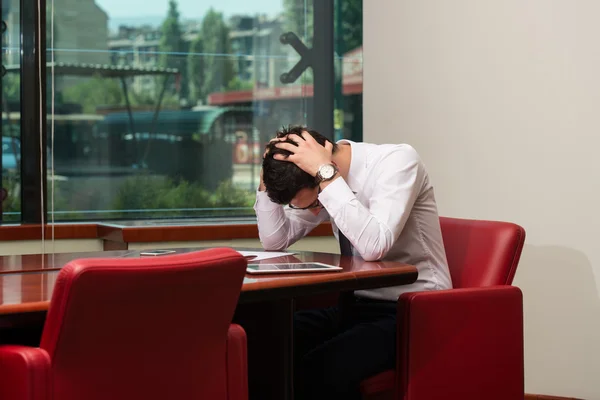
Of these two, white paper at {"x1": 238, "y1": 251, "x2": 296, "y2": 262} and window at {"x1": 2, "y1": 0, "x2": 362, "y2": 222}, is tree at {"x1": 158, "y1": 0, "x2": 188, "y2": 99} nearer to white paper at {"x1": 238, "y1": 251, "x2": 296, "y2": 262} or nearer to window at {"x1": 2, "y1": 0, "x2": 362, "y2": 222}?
window at {"x1": 2, "y1": 0, "x2": 362, "y2": 222}

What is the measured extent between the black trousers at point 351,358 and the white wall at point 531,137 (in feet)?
3.60

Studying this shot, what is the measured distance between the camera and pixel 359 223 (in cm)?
235

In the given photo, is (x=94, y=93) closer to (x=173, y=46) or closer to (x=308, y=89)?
(x=173, y=46)

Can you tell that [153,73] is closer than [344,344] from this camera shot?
No

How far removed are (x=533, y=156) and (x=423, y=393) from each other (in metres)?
1.45

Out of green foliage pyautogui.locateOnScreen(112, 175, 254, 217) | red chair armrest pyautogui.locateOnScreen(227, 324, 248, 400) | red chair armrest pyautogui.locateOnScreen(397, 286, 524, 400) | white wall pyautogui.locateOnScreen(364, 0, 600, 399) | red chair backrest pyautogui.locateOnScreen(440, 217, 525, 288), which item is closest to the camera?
red chair armrest pyautogui.locateOnScreen(227, 324, 248, 400)

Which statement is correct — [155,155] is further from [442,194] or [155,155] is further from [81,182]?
[442,194]

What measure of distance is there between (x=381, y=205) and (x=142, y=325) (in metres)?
1.04

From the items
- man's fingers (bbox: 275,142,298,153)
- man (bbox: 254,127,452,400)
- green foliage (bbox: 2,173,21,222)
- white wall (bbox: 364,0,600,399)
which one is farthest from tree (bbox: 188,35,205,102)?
man's fingers (bbox: 275,142,298,153)

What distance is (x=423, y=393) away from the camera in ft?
7.59

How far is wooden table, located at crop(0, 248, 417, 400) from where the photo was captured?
1.91m

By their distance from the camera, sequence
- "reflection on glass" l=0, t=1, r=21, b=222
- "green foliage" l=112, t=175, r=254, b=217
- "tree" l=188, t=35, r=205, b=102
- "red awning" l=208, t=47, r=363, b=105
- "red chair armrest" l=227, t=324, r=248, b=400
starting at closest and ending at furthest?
"red chair armrest" l=227, t=324, r=248, b=400, "reflection on glass" l=0, t=1, r=21, b=222, "green foliage" l=112, t=175, r=254, b=217, "tree" l=188, t=35, r=205, b=102, "red awning" l=208, t=47, r=363, b=105

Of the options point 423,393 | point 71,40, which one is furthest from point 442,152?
point 71,40

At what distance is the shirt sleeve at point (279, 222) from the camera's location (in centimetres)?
286
